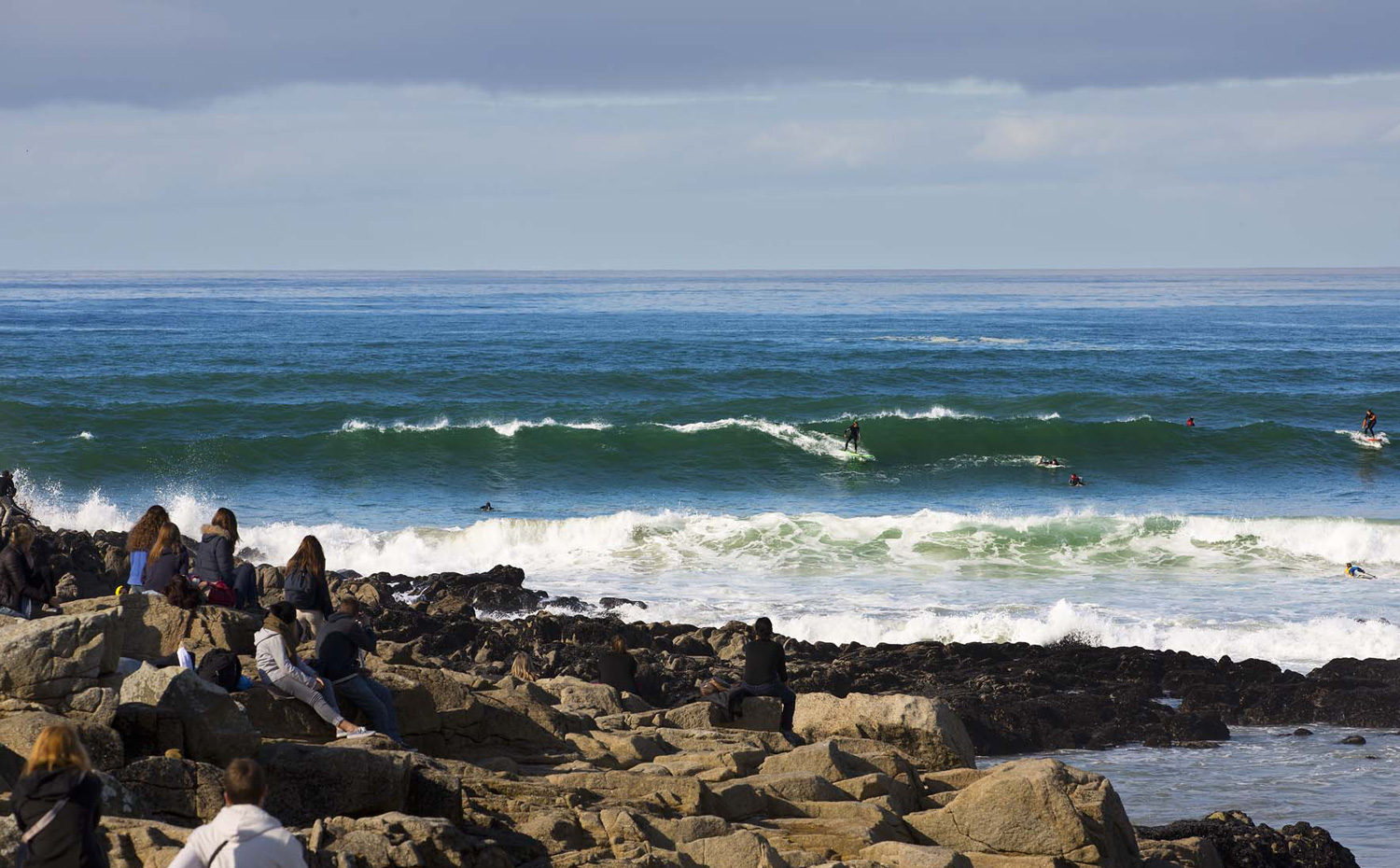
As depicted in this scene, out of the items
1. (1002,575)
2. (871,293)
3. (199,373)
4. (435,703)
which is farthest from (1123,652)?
(871,293)

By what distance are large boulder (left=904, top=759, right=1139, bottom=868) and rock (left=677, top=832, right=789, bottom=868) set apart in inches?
69.5

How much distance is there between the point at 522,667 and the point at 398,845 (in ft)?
24.4

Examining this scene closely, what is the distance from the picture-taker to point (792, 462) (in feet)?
121

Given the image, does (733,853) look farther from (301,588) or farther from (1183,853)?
(301,588)

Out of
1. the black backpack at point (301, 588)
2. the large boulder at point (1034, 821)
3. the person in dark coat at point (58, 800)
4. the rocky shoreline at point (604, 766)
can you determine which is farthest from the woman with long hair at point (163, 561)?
the large boulder at point (1034, 821)

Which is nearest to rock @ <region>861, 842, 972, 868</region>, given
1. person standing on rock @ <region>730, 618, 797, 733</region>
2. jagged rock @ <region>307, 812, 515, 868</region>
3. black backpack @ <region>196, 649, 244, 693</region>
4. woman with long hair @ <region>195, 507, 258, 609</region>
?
jagged rock @ <region>307, 812, 515, 868</region>

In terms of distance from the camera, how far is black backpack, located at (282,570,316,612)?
10.1 m

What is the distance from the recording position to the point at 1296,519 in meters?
27.3

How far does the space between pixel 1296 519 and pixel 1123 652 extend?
11776 millimetres

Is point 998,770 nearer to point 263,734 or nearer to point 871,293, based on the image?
point 263,734

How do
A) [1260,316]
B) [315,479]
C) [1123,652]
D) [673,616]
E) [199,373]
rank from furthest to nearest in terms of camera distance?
[1260,316]
[199,373]
[315,479]
[673,616]
[1123,652]

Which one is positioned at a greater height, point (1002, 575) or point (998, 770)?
point (998, 770)

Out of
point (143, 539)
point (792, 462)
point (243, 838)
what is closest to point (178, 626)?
point (143, 539)

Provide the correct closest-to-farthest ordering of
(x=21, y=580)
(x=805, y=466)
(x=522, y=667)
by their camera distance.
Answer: (x=21, y=580)
(x=522, y=667)
(x=805, y=466)
